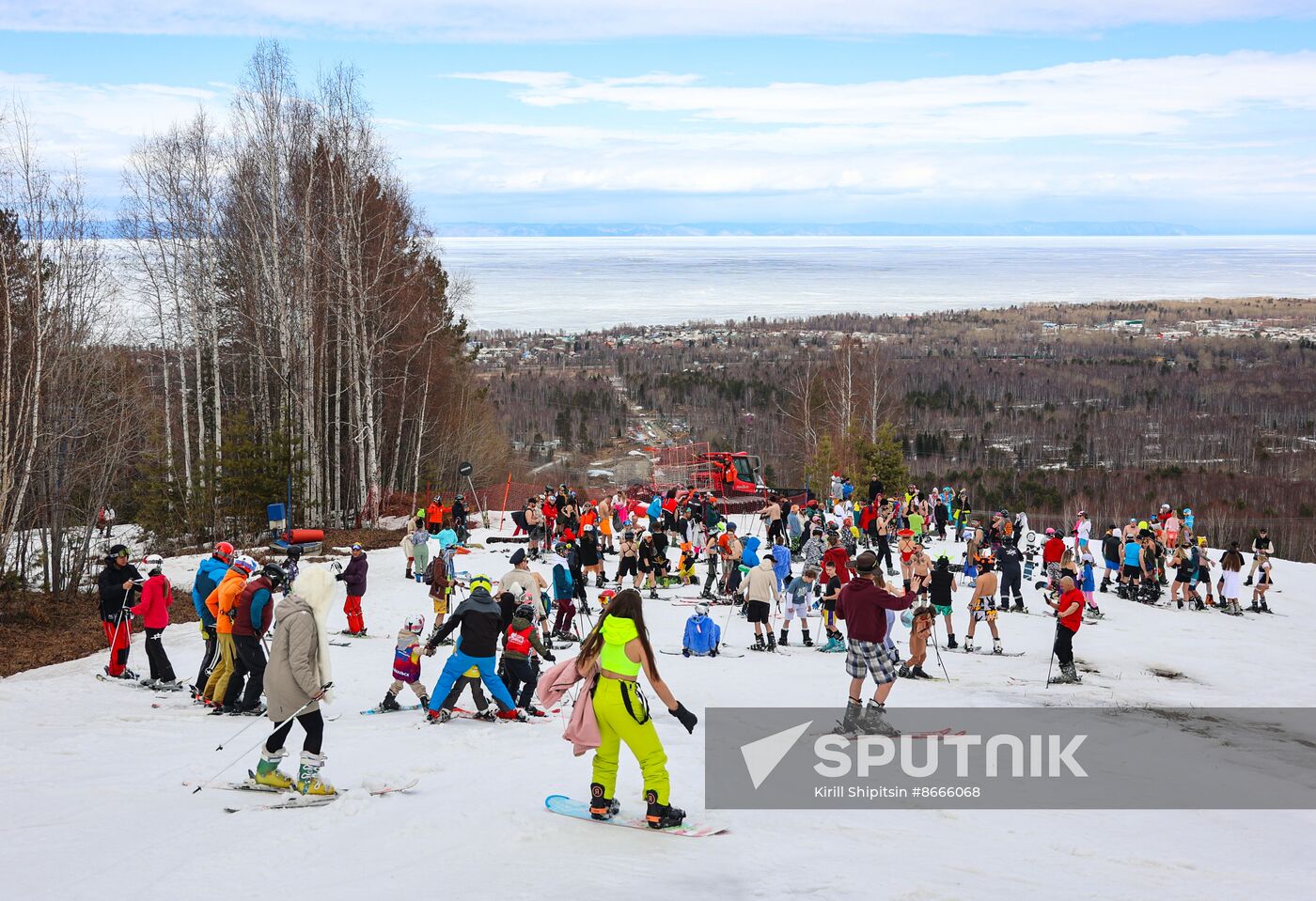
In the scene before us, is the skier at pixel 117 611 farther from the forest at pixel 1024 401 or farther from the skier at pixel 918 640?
the forest at pixel 1024 401

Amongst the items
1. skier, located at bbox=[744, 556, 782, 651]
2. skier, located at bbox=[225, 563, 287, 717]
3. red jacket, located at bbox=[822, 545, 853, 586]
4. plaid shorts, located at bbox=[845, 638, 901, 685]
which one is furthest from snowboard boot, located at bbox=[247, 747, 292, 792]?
red jacket, located at bbox=[822, 545, 853, 586]

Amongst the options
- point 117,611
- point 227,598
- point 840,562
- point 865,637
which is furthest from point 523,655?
point 840,562

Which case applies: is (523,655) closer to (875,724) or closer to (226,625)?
(226,625)

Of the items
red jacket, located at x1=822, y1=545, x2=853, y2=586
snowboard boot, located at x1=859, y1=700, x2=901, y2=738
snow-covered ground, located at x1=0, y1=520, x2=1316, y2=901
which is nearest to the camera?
snow-covered ground, located at x1=0, y1=520, x2=1316, y2=901

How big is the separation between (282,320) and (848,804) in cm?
2365

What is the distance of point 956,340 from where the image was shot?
12369cm

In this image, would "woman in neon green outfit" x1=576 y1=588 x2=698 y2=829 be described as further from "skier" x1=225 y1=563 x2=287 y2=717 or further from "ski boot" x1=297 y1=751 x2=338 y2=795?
"skier" x1=225 y1=563 x2=287 y2=717

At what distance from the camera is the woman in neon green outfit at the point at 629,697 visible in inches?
262

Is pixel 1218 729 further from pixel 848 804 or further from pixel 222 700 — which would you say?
pixel 222 700

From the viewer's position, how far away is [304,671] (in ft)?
23.8

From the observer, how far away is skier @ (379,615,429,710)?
10.1 metres

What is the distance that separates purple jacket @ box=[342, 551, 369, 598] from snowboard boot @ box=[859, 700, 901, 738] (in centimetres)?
780

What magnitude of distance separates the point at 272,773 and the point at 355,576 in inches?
287

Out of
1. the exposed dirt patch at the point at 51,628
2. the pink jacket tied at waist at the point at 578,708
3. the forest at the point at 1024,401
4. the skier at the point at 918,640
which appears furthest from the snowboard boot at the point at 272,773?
the forest at the point at 1024,401
